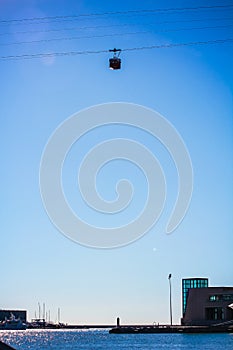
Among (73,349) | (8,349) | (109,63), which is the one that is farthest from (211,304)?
(8,349)

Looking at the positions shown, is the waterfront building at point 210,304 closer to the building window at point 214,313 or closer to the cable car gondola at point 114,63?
the building window at point 214,313

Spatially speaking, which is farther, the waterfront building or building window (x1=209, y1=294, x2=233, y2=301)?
building window (x1=209, y1=294, x2=233, y2=301)

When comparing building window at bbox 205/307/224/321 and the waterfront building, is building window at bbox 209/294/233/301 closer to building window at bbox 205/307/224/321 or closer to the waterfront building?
the waterfront building

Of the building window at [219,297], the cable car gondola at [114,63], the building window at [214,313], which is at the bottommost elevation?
the building window at [214,313]

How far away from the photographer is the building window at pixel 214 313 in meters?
186

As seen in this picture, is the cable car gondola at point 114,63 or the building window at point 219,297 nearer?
the cable car gondola at point 114,63

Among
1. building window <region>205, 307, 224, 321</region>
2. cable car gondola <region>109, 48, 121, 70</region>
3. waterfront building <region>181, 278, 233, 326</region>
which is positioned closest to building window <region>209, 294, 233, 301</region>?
waterfront building <region>181, 278, 233, 326</region>

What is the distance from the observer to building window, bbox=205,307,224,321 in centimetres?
18612

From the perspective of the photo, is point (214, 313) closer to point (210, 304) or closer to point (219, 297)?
point (210, 304)

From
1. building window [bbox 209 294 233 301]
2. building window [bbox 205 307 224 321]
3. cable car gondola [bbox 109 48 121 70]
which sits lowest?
building window [bbox 205 307 224 321]

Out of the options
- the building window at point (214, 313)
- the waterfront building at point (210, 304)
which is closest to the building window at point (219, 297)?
the waterfront building at point (210, 304)

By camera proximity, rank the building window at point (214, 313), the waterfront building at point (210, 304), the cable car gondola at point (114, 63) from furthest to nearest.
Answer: the building window at point (214, 313) < the waterfront building at point (210, 304) < the cable car gondola at point (114, 63)

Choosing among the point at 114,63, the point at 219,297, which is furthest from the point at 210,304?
the point at 114,63

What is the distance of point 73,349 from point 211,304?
207 ft
